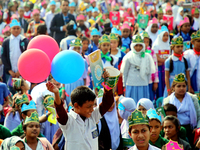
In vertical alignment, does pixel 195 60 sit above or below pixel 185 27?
below

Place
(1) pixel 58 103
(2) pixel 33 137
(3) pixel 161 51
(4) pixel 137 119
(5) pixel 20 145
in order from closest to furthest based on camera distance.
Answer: (1) pixel 58 103 → (4) pixel 137 119 → (5) pixel 20 145 → (2) pixel 33 137 → (3) pixel 161 51

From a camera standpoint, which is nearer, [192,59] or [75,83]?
[75,83]

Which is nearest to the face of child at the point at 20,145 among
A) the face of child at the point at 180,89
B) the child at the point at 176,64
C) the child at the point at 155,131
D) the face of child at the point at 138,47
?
the child at the point at 155,131

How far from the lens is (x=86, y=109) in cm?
344

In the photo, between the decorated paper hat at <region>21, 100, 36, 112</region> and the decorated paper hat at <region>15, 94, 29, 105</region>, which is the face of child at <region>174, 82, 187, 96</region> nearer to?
the decorated paper hat at <region>21, 100, 36, 112</region>

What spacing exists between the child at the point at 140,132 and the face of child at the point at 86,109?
2.02 feet

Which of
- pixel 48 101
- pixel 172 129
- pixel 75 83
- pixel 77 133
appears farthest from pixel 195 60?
pixel 77 133

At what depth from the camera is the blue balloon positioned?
353cm

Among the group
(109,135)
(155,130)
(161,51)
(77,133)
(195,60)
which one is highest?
(161,51)

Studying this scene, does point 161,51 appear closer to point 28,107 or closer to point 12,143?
point 28,107

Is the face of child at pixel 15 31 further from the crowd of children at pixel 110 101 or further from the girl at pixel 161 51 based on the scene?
the girl at pixel 161 51

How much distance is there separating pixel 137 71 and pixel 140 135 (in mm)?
3427

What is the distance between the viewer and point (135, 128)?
3.78 m

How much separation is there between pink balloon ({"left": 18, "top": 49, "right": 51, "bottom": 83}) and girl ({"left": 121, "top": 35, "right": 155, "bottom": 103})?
3682 mm
